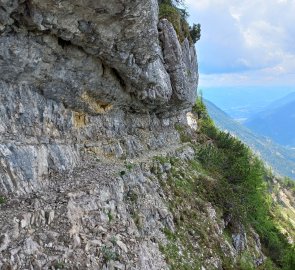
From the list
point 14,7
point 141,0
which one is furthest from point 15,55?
point 141,0

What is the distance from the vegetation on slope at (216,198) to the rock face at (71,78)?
5.80 metres

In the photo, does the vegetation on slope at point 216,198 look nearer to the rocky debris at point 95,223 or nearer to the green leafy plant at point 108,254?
the rocky debris at point 95,223

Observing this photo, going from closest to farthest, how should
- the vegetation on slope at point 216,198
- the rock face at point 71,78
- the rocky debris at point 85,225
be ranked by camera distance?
the rocky debris at point 85,225
the rock face at point 71,78
the vegetation on slope at point 216,198

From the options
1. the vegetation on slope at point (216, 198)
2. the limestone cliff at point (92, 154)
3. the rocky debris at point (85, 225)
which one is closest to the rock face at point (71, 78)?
the limestone cliff at point (92, 154)

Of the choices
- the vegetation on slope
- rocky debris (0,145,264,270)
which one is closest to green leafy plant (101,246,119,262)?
rocky debris (0,145,264,270)

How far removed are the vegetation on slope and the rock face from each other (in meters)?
5.80

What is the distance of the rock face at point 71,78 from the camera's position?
18594 mm

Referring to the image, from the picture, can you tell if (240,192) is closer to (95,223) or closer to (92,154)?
(92,154)

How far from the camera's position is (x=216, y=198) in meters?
32.9

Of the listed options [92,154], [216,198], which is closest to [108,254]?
[92,154]

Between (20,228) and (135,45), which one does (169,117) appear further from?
(20,228)

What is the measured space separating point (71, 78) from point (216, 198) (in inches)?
658

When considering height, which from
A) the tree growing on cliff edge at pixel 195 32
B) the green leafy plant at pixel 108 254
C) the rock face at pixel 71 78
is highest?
the tree growing on cliff edge at pixel 195 32

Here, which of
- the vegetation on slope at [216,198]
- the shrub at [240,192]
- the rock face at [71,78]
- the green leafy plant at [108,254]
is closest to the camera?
the green leafy plant at [108,254]
